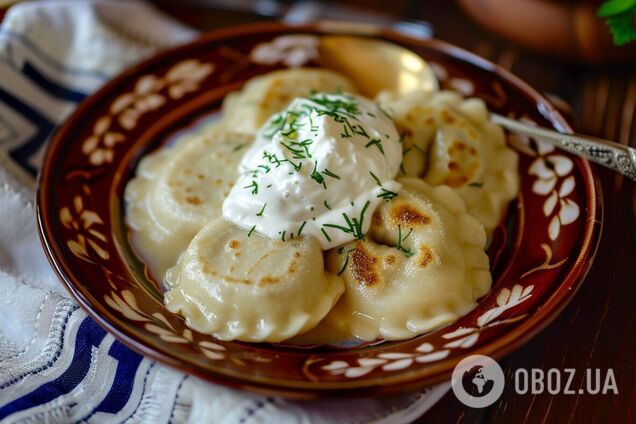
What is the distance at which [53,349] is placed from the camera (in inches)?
74.5

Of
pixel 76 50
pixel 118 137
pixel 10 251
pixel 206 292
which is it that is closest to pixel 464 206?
pixel 206 292

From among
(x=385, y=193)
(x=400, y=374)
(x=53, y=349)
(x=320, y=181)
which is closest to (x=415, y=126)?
(x=385, y=193)

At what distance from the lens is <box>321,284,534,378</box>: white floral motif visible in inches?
64.6

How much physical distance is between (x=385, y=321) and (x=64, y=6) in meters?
1.96

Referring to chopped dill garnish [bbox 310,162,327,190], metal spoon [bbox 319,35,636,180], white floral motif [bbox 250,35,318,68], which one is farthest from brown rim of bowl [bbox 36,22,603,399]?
white floral motif [bbox 250,35,318,68]

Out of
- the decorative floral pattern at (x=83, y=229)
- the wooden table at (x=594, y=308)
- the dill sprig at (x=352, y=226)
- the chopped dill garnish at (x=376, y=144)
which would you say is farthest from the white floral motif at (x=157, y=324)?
the chopped dill garnish at (x=376, y=144)

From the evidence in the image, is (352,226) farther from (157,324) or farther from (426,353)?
(157,324)

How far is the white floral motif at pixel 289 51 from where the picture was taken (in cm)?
271

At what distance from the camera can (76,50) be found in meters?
2.82

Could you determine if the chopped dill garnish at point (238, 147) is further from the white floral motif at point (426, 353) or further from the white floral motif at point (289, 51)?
the white floral motif at point (426, 353)

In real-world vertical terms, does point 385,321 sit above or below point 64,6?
below

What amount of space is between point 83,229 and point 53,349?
1.25 ft

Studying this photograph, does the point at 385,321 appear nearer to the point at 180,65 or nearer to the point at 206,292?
the point at 206,292

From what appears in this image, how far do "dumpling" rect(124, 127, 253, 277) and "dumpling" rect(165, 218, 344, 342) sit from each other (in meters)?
0.18
